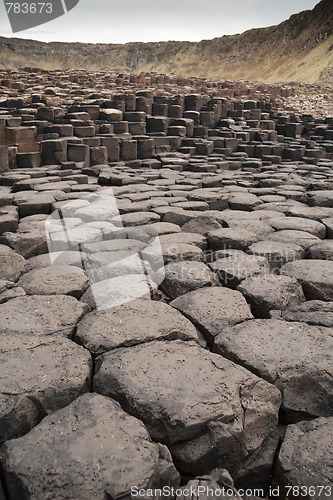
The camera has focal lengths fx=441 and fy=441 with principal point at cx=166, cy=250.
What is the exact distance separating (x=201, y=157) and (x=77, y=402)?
814 cm


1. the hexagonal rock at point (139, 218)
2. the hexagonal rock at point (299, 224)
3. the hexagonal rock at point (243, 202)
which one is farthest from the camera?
the hexagonal rock at point (243, 202)

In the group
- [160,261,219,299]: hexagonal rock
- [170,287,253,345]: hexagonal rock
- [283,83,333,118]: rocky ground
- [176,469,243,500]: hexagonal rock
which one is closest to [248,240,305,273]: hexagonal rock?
[160,261,219,299]: hexagonal rock

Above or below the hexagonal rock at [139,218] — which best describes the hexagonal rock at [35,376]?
above

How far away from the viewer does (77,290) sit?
288 centimetres

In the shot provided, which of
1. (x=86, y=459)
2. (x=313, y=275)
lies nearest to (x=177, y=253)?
(x=313, y=275)

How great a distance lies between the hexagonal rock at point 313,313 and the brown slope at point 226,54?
104 ft

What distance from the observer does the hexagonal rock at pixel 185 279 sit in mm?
3020

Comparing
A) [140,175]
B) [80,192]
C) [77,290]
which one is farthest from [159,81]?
[77,290]

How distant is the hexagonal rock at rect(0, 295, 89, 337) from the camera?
7.75 feet

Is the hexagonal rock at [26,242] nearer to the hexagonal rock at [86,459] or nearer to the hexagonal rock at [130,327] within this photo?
the hexagonal rock at [130,327]

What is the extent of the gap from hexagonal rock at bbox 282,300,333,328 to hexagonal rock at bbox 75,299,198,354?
65 centimetres

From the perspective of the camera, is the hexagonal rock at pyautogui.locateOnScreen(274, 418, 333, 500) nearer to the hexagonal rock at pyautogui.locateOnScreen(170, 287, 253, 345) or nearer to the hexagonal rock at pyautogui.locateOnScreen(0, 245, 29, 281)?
the hexagonal rock at pyautogui.locateOnScreen(170, 287, 253, 345)

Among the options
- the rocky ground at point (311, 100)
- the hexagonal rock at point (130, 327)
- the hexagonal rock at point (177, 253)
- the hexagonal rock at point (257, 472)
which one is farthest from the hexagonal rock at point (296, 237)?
the rocky ground at point (311, 100)

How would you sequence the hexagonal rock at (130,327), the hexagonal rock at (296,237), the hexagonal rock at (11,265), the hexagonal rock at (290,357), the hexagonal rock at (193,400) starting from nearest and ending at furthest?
the hexagonal rock at (193,400) → the hexagonal rock at (290,357) → the hexagonal rock at (130,327) → the hexagonal rock at (11,265) → the hexagonal rock at (296,237)
